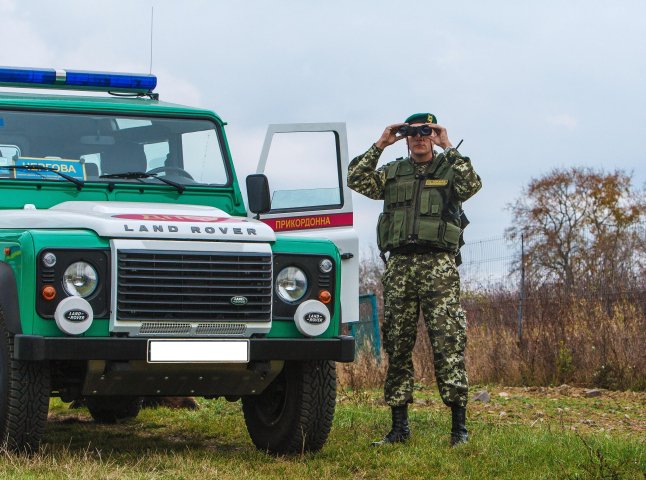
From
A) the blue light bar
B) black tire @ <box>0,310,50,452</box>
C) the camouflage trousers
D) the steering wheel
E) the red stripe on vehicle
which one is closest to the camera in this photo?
black tire @ <box>0,310,50,452</box>

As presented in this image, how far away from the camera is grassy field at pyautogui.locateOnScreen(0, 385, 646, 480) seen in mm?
5816

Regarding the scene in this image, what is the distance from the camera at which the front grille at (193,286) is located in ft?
19.2

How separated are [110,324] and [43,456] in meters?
0.93

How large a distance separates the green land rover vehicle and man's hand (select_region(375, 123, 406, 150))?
0.83 meters

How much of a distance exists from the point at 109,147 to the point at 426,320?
2.34 meters

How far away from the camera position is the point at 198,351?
5.98m

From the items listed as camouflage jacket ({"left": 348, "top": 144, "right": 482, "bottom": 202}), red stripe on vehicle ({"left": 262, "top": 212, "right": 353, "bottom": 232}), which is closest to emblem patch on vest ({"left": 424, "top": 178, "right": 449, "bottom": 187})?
camouflage jacket ({"left": 348, "top": 144, "right": 482, "bottom": 202})

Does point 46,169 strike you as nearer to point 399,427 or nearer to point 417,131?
point 417,131

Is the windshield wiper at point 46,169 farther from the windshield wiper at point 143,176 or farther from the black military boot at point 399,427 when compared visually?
the black military boot at point 399,427

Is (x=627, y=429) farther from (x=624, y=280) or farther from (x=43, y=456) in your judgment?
(x=624, y=280)

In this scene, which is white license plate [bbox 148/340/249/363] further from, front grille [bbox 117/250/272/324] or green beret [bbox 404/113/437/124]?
green beret [bbox 404/113/437/124]

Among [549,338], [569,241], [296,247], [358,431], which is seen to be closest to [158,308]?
[296,247]

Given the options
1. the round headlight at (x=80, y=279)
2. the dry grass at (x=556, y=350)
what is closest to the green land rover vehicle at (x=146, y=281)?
the round headlight at (x=80, y=279)

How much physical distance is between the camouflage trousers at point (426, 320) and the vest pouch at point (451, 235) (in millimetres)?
92
